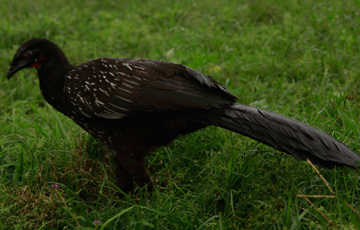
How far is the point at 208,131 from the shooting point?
12.1 ft

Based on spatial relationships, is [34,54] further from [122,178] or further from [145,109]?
[122,178]

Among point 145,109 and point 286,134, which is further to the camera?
point 145,109

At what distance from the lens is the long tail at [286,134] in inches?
101

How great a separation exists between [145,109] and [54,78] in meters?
1.11

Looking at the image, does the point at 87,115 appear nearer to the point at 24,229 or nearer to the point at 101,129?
the point at 101,129

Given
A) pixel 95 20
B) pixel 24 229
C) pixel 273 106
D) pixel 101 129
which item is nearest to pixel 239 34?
pixel 273 106

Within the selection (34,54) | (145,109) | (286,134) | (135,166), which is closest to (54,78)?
(34,54)

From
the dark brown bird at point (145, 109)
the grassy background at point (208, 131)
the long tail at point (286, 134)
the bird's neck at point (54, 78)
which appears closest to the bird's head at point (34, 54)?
the bird's neck at point (54, 78)

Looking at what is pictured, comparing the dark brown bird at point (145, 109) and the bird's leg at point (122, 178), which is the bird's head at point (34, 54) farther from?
the bird's leg at point (122, 178)

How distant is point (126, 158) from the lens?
3180mm

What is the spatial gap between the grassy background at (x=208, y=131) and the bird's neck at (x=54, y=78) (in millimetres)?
332

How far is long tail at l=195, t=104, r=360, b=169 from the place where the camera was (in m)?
A: 2.55

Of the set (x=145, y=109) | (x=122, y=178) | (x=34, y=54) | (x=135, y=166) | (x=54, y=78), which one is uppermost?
(x=34, y=54)

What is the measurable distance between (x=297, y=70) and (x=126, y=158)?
2639 millimetres
